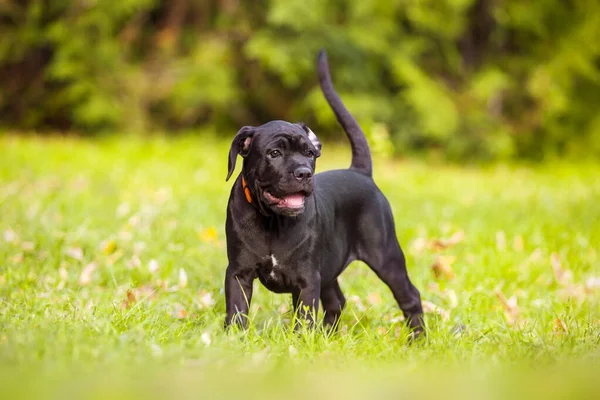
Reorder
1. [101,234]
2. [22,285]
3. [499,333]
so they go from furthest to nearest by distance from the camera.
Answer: [101,234] < [22,285] < [499,333]

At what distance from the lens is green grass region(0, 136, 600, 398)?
2215 millimetres

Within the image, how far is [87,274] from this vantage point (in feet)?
13.2

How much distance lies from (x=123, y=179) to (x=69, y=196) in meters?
1.37

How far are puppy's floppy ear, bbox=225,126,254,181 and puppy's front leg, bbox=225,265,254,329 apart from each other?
1.36ft

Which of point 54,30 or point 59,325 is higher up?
point 54,30

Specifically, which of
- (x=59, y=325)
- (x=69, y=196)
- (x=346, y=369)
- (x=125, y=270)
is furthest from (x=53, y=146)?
(x=346, y=369)

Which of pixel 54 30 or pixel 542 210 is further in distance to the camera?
pixel 54 30

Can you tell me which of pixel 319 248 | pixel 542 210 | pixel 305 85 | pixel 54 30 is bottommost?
pixel 542 210

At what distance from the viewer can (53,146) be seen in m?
9.64

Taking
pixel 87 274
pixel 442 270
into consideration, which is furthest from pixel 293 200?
pixel 442 270

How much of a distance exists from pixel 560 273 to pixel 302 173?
2.80 m

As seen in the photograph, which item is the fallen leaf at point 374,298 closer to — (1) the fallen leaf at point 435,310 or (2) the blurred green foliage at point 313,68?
(1) the fallen leaf at point 435,310

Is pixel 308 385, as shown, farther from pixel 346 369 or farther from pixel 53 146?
pixel 53 146

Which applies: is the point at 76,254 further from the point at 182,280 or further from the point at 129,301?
the point at 129,301
